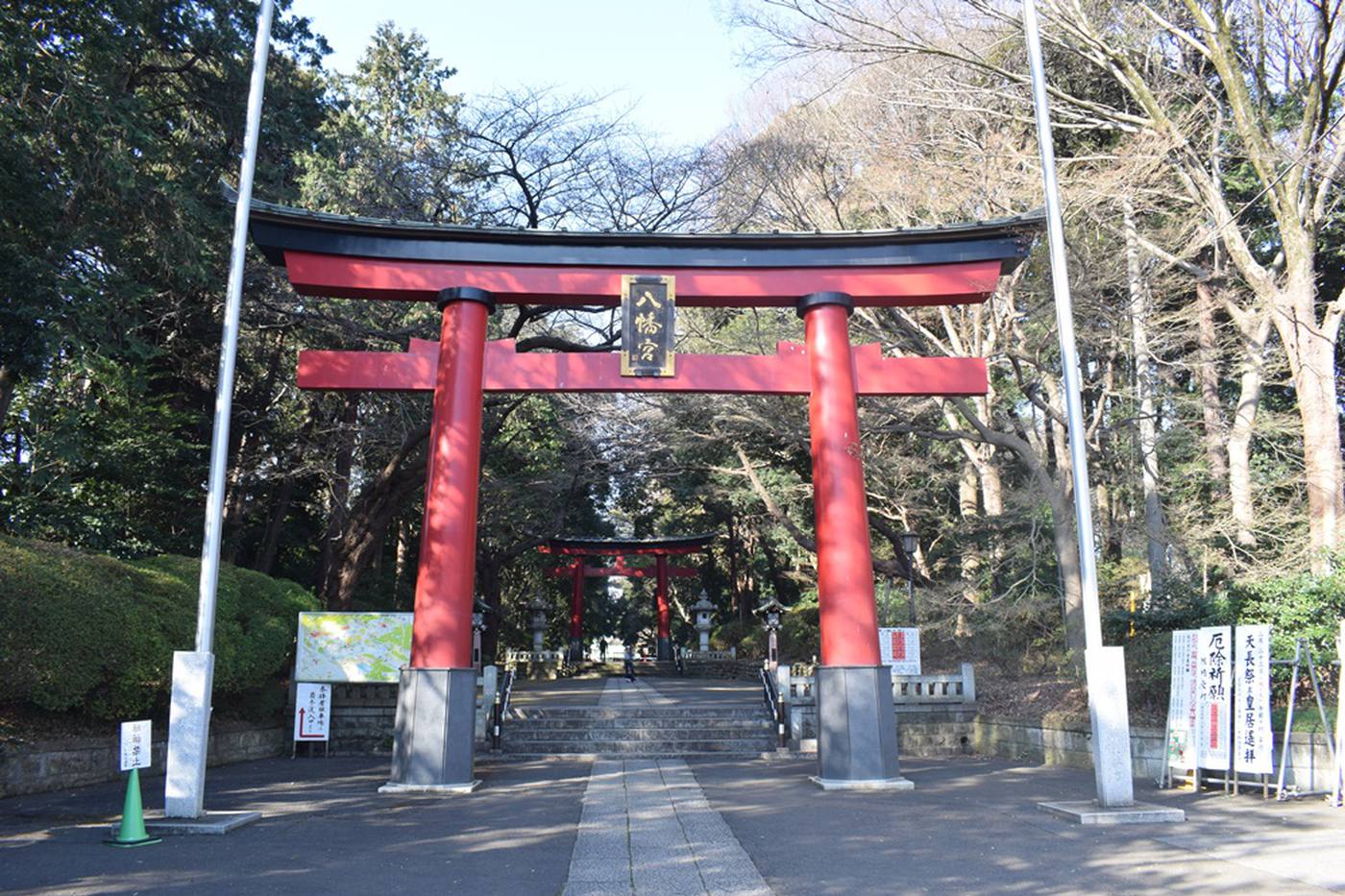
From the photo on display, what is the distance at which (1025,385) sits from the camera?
1425 cm

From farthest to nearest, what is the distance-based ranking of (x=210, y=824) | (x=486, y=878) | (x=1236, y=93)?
(x=1236, y=93) → (x=210, y=824) → (x=486, y=878)

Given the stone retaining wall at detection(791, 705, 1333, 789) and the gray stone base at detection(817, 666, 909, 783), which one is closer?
the stone retaining wall at detection(791, 705, 1333, 789)

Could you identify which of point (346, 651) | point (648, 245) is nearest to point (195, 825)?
point (346, 651)

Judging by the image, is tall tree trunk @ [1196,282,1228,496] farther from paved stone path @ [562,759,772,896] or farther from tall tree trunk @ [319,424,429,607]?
tall tree trunk @ [319,424,429,607]

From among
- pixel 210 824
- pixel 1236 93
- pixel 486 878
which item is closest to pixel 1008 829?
pixel 486 878

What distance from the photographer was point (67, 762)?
9375 mm

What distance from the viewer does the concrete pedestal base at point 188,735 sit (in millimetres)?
7449

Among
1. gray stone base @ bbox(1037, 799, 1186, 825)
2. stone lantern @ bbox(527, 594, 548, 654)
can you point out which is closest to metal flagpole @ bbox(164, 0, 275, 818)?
gray stone base @ bbox(1037, 799, 1186, 825)

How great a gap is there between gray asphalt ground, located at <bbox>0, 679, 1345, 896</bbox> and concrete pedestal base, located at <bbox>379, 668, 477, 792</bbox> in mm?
318

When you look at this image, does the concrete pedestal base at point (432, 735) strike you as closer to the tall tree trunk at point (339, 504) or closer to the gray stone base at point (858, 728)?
the gray stone base at point (858, 728)

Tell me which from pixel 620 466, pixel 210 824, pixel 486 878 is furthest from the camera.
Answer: pixel 620 466

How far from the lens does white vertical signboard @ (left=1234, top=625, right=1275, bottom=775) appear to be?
863 centimetres

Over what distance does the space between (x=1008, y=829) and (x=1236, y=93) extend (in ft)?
34.6

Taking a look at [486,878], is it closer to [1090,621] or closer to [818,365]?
[1090,621]
